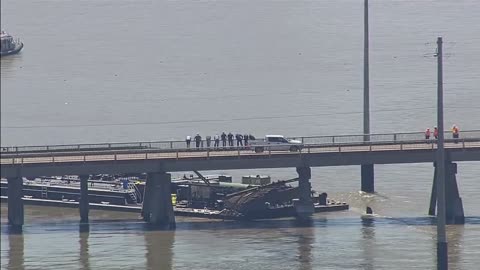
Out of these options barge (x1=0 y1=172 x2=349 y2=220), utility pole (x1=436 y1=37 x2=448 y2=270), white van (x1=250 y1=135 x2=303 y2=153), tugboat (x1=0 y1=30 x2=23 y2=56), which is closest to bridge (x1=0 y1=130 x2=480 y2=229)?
white van (x1=250 y1=135 x2=303 y2=153)

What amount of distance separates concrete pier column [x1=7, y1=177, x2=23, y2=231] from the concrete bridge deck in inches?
19.0

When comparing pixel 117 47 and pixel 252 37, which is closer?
pixel 117 47

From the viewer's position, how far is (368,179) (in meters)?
85.4

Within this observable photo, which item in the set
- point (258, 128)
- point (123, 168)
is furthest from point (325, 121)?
point (123, 168)

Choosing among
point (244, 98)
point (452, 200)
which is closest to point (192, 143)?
point (452, 200)

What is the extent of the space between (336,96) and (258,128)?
36.6 ft

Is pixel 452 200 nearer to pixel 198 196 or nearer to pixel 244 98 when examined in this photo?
pixel 198 196

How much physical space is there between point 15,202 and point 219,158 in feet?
31.3

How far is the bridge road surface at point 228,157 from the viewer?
7362cm

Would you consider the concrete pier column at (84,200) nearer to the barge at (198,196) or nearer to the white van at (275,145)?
the barge at (198,196)

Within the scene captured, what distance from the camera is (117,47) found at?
132125 millimetres

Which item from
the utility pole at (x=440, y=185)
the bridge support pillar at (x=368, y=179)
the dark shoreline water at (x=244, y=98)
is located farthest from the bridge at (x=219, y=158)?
the utility pole at (x=440, y=185)

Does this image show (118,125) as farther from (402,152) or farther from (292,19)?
(292,19)

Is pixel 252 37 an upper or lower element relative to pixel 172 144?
upper
